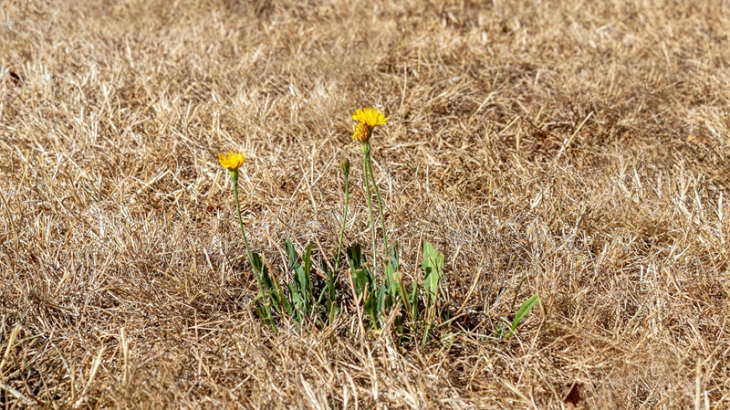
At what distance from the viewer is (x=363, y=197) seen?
218 cm

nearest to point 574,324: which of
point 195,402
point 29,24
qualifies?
point 195,402

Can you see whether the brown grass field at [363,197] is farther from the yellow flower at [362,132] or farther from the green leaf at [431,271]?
the yellow flower at [362,132]

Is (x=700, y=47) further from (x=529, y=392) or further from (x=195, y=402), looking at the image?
(x=195, y=402)

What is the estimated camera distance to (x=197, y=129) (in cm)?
252

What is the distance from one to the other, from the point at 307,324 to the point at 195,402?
34cm

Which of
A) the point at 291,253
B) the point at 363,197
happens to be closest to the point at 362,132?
the point at 291,253

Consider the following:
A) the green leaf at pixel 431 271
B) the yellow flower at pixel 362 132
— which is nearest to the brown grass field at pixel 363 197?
the green leaf at pixel 431 271

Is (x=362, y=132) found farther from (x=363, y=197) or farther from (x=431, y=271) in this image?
(x=363, y=197)

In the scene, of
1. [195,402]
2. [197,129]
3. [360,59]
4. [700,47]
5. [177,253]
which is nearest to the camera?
[195,402]

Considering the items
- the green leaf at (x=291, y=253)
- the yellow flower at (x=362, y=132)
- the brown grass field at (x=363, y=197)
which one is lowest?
the brown grass field at (x=363, y=197)

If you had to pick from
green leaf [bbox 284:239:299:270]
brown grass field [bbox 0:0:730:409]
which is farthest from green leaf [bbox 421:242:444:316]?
green leaf [bbox 284:239:299:270]

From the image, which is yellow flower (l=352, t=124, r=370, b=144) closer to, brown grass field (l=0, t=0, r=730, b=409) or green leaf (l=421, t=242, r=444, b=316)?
green leaf (l=421, t=242, r=444, b=316)

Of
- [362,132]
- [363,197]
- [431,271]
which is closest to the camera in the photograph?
[362,132]

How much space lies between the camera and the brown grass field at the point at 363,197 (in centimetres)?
145
